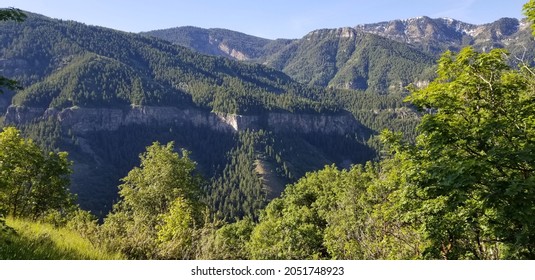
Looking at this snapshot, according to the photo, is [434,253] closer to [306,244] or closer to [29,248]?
[29,248]

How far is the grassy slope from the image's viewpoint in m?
8.05

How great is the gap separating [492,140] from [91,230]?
1132cm

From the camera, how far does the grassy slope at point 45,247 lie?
805 cm

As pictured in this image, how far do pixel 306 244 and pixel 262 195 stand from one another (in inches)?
5887

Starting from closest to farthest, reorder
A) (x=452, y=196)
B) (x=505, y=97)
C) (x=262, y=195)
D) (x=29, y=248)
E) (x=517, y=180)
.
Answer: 1. (x=29, y=248)
2. (x=517, y=180)
3. (x=452, y=196)
4. (x=505, y=97)
5. (x=262, y=195)

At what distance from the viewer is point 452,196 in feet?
35.2

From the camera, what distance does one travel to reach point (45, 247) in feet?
28.2

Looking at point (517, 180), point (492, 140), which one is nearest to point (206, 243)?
point (517, 180)

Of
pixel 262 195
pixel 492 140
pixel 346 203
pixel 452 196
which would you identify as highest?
pixel 492 140

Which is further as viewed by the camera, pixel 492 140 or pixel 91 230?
pixel 492 140

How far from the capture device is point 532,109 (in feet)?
38.3

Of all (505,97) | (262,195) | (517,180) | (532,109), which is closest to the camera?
(517,180)

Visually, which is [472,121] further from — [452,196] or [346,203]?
[346,203]

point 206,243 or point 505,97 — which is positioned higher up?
point 505,97
